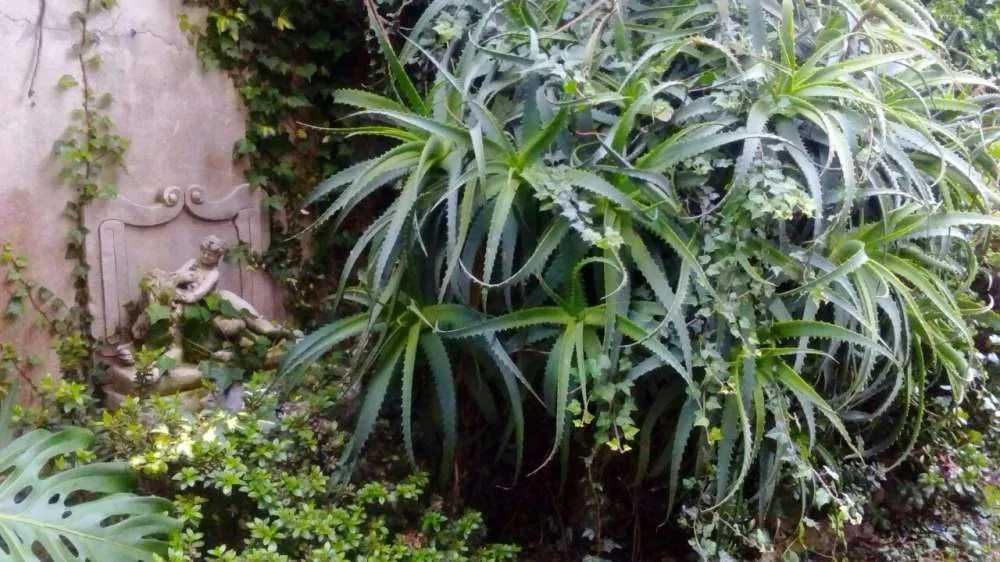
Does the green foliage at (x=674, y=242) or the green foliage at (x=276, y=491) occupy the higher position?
the green foliage at (x=674, y=242)

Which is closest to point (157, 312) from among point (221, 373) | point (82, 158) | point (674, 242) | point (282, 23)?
point (221, 373)

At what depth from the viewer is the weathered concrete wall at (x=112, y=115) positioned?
267 centimetres

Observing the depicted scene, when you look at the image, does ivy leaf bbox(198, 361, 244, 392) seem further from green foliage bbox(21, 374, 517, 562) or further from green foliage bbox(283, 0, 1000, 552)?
green foliage bbox(283, 0, 1000, 552)

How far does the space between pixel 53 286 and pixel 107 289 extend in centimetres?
18

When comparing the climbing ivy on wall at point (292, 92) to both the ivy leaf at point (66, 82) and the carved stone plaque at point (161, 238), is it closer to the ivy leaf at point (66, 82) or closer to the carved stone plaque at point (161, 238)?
the carved stone plaque at point (161, 238)

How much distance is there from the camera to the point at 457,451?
87.7 inches

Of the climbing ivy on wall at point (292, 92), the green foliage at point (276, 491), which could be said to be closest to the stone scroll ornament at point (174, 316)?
the climbing ivy on wall at point (292, 92)

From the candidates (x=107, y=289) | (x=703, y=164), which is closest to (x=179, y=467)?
(x=107, y=289)

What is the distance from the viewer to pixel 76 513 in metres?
1.81

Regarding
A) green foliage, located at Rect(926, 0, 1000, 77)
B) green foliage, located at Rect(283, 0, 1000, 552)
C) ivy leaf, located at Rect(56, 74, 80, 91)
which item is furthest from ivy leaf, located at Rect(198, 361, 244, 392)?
green foliage, located at Rect(926, 0, 1000, 77)

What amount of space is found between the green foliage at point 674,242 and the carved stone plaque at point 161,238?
1.11 meters

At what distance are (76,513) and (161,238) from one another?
1.41 metres

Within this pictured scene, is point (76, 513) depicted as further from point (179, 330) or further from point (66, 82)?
point (66, 82)

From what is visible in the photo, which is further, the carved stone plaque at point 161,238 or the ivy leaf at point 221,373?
the carved stone plaque at point 161,238
